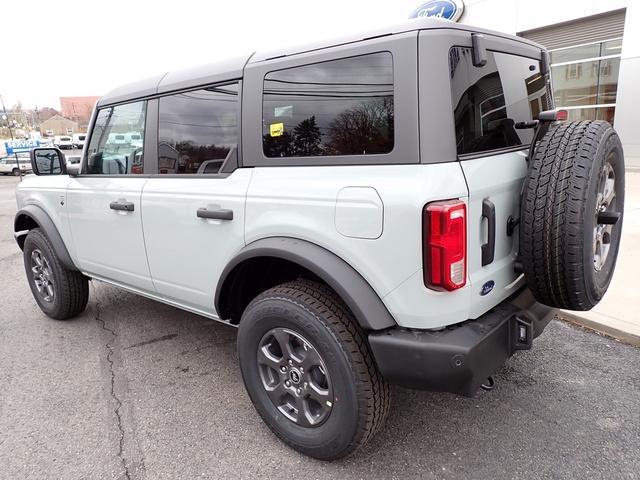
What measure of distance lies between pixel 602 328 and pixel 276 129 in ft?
9.48

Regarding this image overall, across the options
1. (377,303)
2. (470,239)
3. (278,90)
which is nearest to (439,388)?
(377,303)

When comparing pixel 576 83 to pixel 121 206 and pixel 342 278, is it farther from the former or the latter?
pixel 342 278

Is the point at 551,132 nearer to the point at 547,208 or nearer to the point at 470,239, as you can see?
the point at 547,208

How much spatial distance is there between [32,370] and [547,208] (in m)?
3.48

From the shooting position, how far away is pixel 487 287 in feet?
6.58

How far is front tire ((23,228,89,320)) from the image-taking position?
154 inches

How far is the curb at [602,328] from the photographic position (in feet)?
10.8

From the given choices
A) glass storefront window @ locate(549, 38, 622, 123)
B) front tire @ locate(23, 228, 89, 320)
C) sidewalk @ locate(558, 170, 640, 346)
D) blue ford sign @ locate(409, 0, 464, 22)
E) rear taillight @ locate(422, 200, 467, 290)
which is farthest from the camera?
blue ford sign @ locate(409, 0, 464, 22)

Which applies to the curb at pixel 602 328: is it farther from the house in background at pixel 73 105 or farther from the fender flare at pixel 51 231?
the house in background at pixel 73 105

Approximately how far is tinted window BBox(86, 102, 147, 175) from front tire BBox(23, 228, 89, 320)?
3.06ft

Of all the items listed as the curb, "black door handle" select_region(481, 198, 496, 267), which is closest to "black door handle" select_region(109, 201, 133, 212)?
"black door handle" select_region(481, 198, 496, 267)

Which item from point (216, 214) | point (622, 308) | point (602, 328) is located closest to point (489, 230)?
point (216, 214)

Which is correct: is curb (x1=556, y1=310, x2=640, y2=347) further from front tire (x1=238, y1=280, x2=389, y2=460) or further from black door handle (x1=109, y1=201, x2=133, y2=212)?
black door handle (x1=109, y1=201, x2=133, y2=212)

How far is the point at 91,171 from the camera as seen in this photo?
11.5 ft
